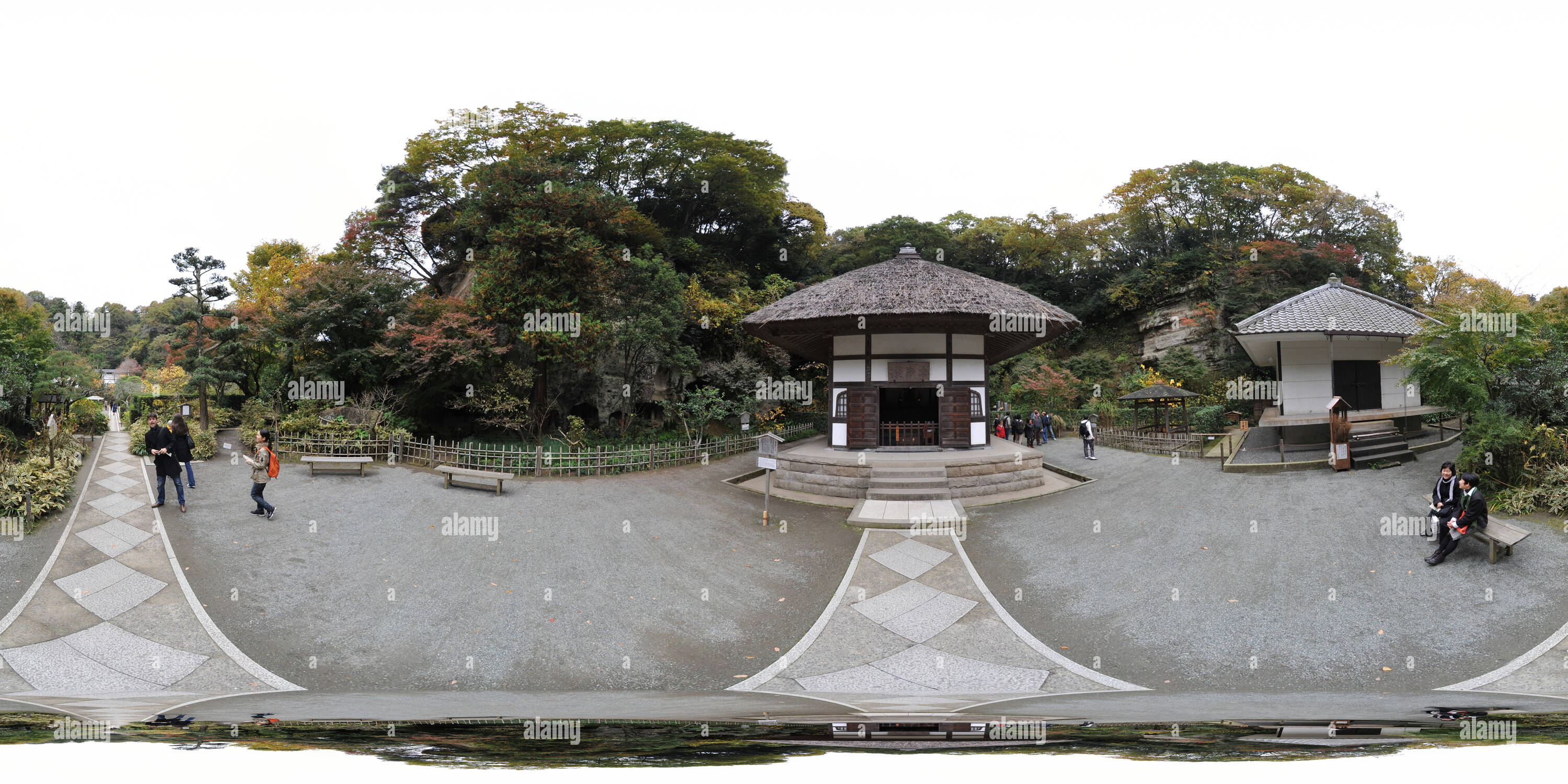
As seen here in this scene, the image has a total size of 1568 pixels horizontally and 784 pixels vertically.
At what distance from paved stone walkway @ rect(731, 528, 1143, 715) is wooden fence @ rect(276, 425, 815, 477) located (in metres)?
7.54

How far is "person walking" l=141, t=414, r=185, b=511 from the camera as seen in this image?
30.5ft

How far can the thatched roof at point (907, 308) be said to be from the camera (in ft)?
45.0

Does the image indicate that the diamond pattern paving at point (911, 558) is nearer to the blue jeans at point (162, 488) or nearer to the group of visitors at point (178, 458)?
the group of visitors at point (178, 458)

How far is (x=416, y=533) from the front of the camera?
927 cm

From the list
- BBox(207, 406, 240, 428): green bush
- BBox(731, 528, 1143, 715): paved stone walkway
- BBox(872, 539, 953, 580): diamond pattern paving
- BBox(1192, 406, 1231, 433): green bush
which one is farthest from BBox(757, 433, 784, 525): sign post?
BBox(207, 406, 240, 428): green bush

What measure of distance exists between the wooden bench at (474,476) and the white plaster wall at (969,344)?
10.5 metres

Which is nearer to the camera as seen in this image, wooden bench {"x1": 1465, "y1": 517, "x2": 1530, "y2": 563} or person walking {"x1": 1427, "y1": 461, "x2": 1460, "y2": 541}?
wooden bench {"x1": 1465, "y1": 517, "x2": 1530, "y2": 563}

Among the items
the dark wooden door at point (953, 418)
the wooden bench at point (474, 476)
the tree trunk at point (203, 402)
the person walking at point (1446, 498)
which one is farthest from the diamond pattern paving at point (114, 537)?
the person walking at point (1446, 498)

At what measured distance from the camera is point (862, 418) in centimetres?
1505

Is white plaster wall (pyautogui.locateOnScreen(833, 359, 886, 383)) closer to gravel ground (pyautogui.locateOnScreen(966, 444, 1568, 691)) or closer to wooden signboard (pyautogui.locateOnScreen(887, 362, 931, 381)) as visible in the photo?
wooden signboard (pyautogui.locateOnScreen(887, 362, 931, 381))

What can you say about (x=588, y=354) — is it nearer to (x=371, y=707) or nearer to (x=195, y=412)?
(x=371, y=707)

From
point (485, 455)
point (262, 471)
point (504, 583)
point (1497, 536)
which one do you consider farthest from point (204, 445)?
point (1497, 536)

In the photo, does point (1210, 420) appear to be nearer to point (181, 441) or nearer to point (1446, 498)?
point (1446, 498)

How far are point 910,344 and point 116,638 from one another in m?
13.8
